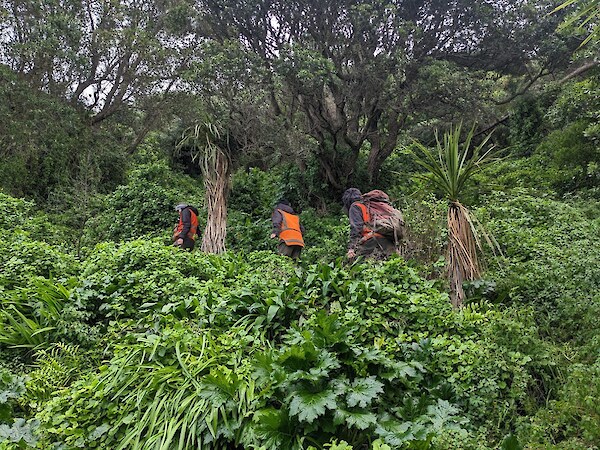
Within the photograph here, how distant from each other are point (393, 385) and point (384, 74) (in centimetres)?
732

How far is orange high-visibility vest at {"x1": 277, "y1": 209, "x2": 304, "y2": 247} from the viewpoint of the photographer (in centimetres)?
698

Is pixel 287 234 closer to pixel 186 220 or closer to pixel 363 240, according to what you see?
pixel 363 240

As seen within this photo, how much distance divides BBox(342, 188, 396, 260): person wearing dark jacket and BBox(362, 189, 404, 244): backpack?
0.24ft

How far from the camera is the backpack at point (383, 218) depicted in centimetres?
561

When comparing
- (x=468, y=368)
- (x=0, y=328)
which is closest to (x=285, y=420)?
(x=468, y=368)

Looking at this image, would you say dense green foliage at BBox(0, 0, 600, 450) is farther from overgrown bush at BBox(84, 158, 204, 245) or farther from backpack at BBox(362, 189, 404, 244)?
backpack at BBox(362, 189, 404, 244)

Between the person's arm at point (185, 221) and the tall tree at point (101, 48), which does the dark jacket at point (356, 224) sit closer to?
the person's arm at point (185, 221)

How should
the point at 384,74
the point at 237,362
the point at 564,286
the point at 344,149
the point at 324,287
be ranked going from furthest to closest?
the point at 344,149 < the point at 384,74 < the point at 564,286 < the point at 324,287 < the point at 237,362

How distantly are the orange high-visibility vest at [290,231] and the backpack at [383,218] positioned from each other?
1.29 metres

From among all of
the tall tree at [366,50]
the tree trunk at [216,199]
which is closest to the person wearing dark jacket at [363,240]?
the tree trunk at [216,199]

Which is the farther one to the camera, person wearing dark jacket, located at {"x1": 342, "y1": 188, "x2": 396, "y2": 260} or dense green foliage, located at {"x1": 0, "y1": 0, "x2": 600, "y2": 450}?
person wearing dark jacket, located at {"x1": 342, "y1": 188, "x2": 396, "y2": 260}

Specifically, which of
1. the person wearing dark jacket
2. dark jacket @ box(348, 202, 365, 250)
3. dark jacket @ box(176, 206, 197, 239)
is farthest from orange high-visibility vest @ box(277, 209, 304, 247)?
dark jacket @ box(176, 206, 197, 239)

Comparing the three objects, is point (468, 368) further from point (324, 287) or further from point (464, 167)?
point (464, 167)

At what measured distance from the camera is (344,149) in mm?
10570
